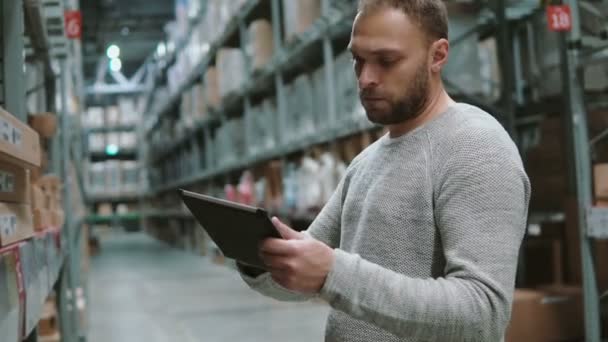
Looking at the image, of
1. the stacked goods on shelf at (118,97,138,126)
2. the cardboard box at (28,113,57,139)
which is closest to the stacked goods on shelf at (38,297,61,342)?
the cardboard box at (28,113,57,139)

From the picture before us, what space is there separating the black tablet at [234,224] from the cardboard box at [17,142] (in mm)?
320

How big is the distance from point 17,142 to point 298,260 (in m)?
0.62

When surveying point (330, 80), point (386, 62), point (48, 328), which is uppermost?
point (330, 80)

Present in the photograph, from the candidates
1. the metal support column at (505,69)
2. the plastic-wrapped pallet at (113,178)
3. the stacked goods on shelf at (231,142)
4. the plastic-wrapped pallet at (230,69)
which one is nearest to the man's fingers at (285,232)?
the metal support column at (505,69)

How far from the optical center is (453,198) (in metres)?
1.20

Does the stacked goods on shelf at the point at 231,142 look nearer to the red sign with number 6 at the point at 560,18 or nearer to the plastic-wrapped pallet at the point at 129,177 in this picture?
the red sign with number 6 at the point at 560,18

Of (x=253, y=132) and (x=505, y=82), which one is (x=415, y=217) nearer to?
(x=505, y=82)

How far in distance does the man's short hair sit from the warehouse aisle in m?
3.52

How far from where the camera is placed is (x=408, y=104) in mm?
1318

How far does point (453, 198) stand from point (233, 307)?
524 cm

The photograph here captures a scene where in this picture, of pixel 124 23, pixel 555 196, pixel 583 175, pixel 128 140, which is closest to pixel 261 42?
pixel 555 196

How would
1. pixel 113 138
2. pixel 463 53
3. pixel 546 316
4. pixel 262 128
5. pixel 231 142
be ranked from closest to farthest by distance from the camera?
pixel 546 316 < pixel 463 53 < pixel 262 128 < pixel 231 142 < pixel 113 138

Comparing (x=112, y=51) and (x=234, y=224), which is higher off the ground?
(x=112, y=51)

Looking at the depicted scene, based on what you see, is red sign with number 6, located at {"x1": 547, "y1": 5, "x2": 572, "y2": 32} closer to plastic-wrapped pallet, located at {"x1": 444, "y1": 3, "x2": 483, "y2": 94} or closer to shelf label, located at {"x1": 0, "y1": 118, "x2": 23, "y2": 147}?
plastic-wrapped pallet, located at {"x1": 444, "y1": 3, "x2": 483, "y2": 94}
